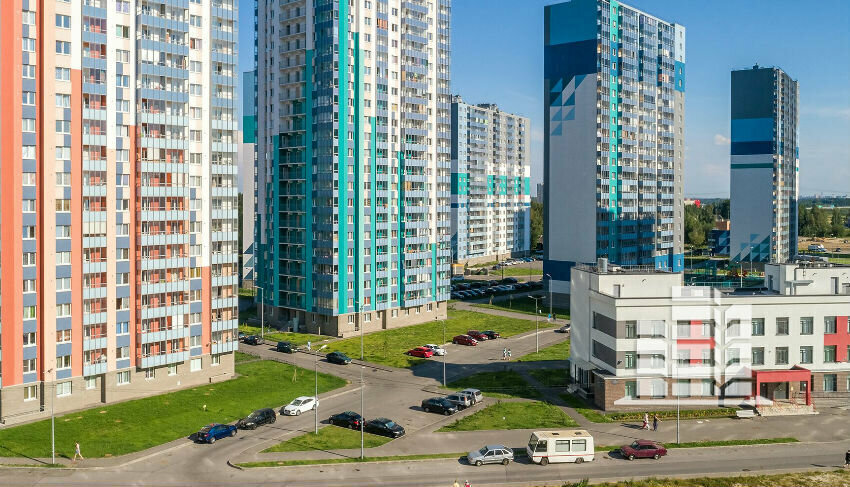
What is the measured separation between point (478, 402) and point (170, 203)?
40.2 meters

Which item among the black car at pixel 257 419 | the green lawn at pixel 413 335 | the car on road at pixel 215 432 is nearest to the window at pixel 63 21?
the car on road at pixel 215 432

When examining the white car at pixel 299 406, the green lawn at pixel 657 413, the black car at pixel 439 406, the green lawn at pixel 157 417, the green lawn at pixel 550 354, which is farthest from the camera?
the green lawn at pixel 550 354

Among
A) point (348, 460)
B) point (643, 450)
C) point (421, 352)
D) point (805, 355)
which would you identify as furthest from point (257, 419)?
point (805, 355)

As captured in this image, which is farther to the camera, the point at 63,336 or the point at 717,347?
the point at 717,347

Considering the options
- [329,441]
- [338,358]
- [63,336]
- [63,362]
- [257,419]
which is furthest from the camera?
[338,358]

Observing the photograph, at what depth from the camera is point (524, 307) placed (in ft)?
496

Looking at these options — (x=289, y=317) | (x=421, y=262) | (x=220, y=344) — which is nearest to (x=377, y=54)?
(x=421, y=262)

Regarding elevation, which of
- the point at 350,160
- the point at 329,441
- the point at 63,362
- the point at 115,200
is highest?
the point at 350,160

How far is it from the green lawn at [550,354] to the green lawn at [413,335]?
11.8 m

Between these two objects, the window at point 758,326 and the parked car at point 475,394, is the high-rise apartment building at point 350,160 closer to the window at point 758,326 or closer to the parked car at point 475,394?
the parked car at point 475,394

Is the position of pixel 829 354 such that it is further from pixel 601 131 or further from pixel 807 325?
pixel 601 131

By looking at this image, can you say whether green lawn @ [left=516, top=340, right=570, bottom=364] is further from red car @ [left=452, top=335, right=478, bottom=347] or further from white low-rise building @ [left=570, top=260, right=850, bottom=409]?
white low-rise building @ [left=570, top=260, right=850, bottom=409]

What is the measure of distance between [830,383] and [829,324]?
6.23 m

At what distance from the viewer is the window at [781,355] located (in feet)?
258
